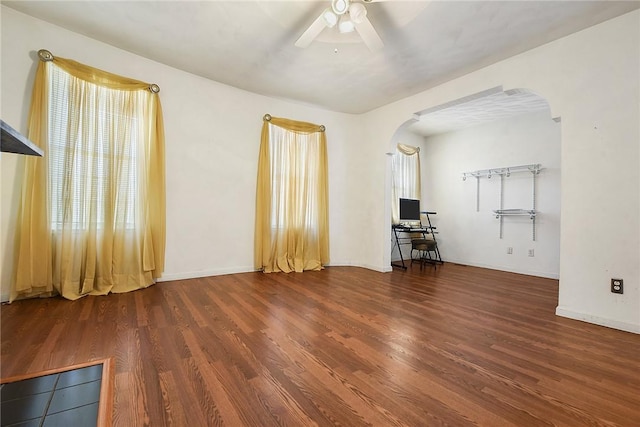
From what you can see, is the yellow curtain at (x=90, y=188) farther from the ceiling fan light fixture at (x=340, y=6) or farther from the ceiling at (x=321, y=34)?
the ceiling fan light fixture at (x=340, y=6)

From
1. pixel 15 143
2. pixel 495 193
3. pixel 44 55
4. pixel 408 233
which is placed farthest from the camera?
pixel 408 233

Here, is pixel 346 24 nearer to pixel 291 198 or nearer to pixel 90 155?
pixel 291 198

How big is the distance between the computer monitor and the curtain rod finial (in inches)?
198

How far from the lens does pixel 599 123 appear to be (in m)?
2.37

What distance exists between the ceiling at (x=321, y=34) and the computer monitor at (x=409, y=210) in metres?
2.17

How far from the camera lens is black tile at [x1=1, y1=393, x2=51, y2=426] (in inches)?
45.2

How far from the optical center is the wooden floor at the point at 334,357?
1.24 meters

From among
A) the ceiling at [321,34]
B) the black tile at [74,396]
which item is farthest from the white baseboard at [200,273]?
the ceiling at [321,34]

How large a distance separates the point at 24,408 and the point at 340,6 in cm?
299

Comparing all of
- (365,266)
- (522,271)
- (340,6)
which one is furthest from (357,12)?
(522,271)

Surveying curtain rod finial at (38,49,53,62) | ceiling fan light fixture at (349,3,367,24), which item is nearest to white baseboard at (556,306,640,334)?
ceiling fan light fixture at (349,3,367,24)

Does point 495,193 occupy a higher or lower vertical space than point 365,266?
higher

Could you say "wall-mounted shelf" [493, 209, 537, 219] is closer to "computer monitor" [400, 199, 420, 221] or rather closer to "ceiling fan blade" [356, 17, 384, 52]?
"computer monitor" [400, 199, 420, 221]

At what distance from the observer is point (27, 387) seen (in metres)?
1.35
